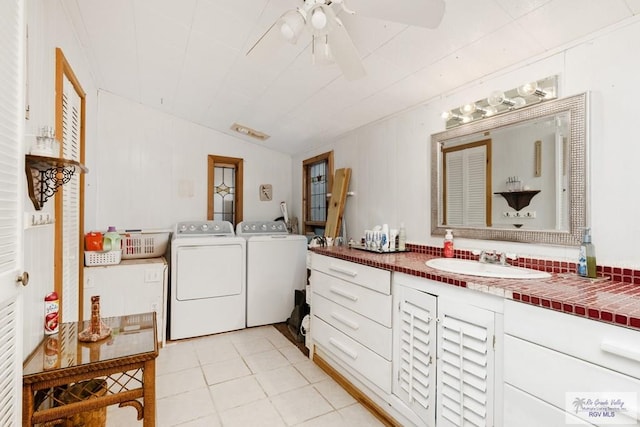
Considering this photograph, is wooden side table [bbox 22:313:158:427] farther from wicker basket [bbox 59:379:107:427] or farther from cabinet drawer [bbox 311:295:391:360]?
cabinet drawer [bbox 311:295:391:360]

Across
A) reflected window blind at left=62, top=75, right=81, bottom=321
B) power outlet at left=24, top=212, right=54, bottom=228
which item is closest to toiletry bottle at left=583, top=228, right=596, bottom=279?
power outlet at left=24, top=212, right=54, bottom=228

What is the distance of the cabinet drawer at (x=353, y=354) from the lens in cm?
192

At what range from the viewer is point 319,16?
1239mm

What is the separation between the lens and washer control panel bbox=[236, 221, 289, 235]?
12.8ft

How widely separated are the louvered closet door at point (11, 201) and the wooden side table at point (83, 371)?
0.33 ft

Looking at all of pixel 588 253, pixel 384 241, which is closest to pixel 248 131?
pixel 384 241

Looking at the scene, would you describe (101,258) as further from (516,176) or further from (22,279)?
Answer: (516,176)

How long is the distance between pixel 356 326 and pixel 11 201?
1.85m

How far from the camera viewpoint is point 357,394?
2.18 m

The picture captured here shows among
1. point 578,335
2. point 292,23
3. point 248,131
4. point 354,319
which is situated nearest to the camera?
point 578,335

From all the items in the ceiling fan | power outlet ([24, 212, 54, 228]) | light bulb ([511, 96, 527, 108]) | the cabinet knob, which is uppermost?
the ceiling fan

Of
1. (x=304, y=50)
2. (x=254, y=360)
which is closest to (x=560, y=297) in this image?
(x=304, y=50)

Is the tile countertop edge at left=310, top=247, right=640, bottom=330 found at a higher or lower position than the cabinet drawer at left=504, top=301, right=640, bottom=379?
higher

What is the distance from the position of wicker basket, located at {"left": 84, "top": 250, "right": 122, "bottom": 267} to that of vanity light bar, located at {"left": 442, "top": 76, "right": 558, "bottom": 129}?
307cm
